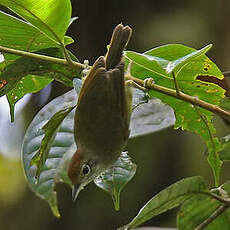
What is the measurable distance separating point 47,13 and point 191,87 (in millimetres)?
372

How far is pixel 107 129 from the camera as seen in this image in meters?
0.94

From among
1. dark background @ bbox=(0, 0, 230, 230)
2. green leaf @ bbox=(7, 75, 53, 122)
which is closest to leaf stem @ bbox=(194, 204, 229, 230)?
green leaf @ bbox=(7, 75, 53, 122)

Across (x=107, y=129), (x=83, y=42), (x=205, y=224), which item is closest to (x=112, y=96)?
(x=107, y=129)

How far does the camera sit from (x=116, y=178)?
1046 millimetres

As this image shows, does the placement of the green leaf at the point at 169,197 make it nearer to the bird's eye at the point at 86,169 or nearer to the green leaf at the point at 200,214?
the green leaf at the point at 200,214

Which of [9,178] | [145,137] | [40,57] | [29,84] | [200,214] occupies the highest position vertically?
[40,57]

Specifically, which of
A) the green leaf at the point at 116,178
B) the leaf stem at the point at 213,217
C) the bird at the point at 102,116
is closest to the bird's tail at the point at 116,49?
the bird at the point at 102,116

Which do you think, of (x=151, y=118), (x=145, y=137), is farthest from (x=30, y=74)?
(x=145, y=137)

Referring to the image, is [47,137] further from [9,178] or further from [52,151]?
[9,178]

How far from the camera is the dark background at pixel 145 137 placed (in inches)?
110

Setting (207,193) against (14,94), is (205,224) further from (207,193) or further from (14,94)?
(14,94)

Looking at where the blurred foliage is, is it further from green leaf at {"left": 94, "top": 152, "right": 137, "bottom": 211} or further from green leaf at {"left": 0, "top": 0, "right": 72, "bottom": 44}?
green leaf at {"left": 0, "top": 0, "right": 72, "bottom": 44}

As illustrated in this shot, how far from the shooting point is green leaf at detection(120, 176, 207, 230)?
898 millimetres

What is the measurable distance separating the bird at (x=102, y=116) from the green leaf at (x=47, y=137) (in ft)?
0.15
